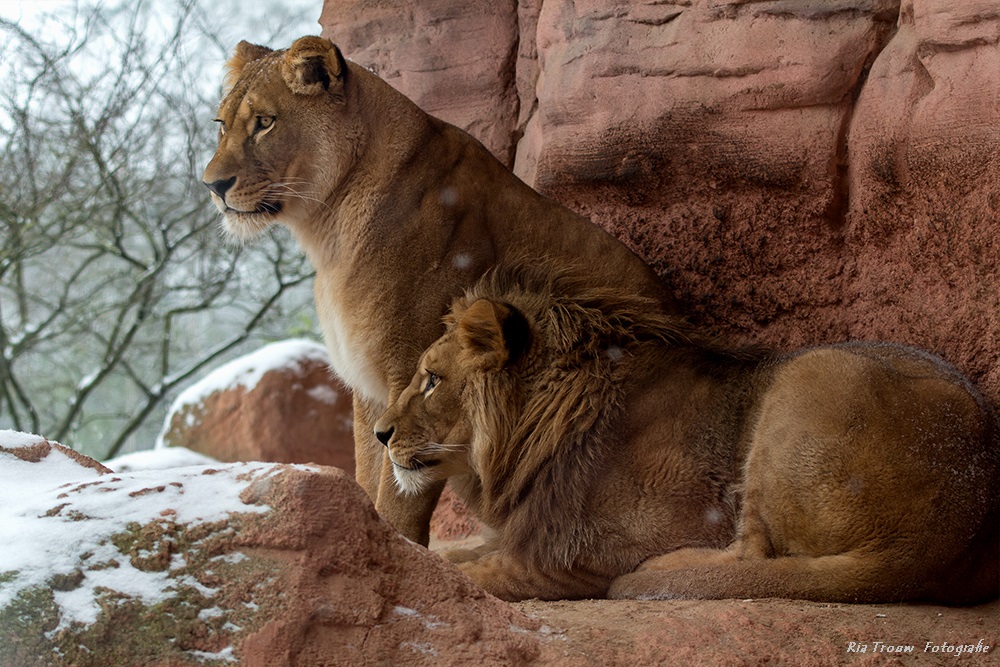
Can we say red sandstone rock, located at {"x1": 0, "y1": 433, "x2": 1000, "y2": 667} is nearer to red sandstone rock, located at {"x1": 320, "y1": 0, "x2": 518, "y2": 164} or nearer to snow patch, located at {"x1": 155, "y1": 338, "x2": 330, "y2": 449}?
red sandstone rock, located at {"x1": 320, "y1": 0, "x2": 518, "y2": 164}

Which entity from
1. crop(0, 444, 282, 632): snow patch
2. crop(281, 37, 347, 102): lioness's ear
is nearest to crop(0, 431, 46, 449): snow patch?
crop(0, 444, 282, 632): snow patch

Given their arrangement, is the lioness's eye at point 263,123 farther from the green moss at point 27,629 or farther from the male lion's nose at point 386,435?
the green moss at point 27,629

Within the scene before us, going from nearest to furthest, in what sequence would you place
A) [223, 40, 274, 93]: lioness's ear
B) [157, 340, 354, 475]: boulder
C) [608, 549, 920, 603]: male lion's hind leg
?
[608, 549, 920, 603]: male lion's hind leg, [223, 40, 274, 93]: lioness's ear, [157, 340, 354, 475]: boulder

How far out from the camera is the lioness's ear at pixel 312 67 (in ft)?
16.8

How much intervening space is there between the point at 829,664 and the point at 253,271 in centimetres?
1189

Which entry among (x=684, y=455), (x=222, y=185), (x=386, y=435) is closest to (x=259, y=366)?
(x=222, y=185)

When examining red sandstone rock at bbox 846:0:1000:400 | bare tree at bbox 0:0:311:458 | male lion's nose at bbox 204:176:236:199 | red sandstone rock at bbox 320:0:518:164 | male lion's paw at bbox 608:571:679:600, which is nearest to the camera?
male lion's paw at bbox 608:571:679:600

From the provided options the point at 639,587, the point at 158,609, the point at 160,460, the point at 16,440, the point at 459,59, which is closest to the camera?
the point at 158,609

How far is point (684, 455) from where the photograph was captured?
445 centimetres

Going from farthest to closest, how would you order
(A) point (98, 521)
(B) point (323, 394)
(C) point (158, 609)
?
(B) point (323, 394) → (A) point (98, 521) → (C) point (158, 609)

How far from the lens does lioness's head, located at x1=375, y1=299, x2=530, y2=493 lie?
4531 mm

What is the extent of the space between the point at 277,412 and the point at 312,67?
4.80 metres

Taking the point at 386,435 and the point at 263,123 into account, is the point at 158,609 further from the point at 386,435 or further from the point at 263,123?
the point at 263,123

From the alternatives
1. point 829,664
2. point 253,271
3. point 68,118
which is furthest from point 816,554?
point 253,271
